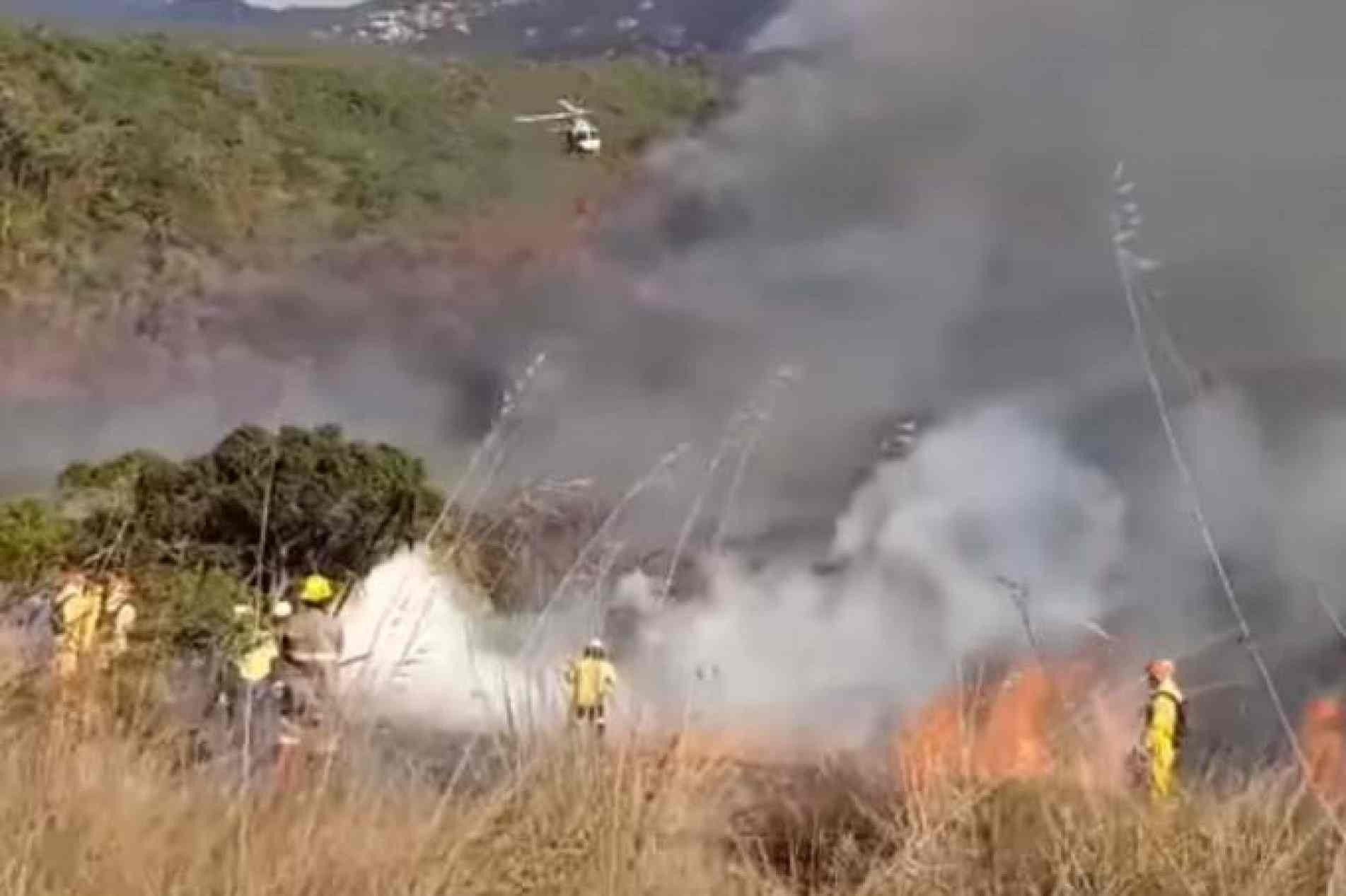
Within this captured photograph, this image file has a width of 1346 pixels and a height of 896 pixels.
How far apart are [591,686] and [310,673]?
608 mm

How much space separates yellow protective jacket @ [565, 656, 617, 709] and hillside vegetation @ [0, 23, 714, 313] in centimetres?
3731

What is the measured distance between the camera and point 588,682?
561 centimetres

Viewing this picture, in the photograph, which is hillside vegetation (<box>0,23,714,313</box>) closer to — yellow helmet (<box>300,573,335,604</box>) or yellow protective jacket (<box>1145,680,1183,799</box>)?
yellow protective jacket (<box>1145,680,1183,799</box>)

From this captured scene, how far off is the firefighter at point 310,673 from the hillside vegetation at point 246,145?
37201 millimetres

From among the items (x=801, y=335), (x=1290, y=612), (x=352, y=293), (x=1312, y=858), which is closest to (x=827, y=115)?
(x=801, y=335)

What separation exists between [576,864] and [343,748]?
622mm

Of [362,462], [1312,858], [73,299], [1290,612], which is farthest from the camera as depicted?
[73,299]

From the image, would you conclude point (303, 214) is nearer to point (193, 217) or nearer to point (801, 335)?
point (193, 217)

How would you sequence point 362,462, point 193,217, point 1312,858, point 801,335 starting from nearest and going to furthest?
point 1312,858
point 362,462
point 801,335
point 193,217

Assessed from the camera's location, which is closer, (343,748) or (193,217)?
(343,748)

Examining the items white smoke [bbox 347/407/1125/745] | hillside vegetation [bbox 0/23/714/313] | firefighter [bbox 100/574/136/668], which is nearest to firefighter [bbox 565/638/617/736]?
firefighter [bbox 100/574/136/668]

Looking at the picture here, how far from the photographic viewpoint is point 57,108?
2462 inches

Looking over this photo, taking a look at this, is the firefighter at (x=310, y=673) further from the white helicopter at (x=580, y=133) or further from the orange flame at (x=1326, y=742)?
the white helicopter at (x=580, y=133)

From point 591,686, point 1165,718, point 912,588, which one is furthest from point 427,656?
point 912,588
